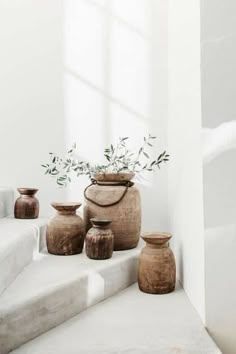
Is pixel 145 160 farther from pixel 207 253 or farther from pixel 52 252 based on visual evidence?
pixel 207 253

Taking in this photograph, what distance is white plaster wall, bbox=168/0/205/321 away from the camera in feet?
4.65

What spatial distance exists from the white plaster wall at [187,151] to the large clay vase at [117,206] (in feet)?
0.75

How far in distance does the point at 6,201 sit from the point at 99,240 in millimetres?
794

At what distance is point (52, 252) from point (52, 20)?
1461 mm

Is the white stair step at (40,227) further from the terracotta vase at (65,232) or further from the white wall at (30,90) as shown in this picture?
the white wall at (30,90)

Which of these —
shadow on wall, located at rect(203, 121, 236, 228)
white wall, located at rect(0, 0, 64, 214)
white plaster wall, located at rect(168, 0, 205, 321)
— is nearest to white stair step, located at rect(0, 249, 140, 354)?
white plaster wall, located at rect(168, 0, 205, 321)

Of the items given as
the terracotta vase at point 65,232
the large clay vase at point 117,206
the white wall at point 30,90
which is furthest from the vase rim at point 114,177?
the white wall at point 30,90

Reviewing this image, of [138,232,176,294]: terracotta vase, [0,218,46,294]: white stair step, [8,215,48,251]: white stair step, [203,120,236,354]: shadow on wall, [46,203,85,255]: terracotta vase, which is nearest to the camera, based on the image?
[203,120,236,354]: shadow on wall

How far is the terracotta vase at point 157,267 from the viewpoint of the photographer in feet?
5.41

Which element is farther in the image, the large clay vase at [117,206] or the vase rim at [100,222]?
the large clay vase at [117,206]

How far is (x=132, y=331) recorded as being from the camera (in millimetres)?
1307

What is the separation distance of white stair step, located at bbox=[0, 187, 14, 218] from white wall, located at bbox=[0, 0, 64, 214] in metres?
0.12

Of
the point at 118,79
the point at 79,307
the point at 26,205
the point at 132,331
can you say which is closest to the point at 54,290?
the point at 79,307

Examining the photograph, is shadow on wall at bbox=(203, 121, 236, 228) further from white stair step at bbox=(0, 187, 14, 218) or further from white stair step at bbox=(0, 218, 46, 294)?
white stair step at bbox=(0, 187, 14, 218)
